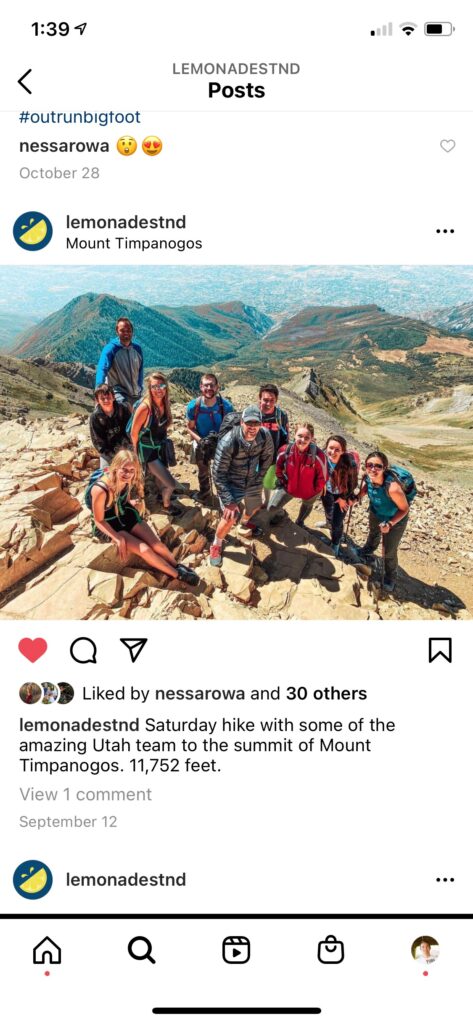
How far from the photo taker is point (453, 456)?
3328 cm

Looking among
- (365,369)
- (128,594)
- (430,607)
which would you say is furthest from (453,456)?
(365,369)

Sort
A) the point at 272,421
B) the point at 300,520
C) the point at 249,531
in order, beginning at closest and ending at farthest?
the point at 272,421
the point at 249,531
the point at 300,520

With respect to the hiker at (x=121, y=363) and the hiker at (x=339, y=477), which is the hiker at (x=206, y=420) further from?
the hiker at (x=339, y=477)

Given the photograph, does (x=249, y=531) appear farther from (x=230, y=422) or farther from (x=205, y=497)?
(x=230, y=422)

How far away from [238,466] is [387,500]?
2.10 meters
